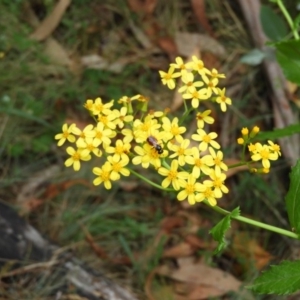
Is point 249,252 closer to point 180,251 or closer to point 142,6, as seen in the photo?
point 180,251

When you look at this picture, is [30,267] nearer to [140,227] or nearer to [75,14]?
[140,227]

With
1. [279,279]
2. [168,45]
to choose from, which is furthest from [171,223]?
[279,279]

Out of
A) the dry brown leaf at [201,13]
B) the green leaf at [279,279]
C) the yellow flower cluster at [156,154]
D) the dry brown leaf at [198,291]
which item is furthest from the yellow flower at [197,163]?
the dry brown leaf at [201,13]

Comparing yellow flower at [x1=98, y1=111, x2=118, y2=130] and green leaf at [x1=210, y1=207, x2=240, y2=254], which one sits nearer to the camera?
green leaf at [x1=210, y1=207, x2=240, y2=254]

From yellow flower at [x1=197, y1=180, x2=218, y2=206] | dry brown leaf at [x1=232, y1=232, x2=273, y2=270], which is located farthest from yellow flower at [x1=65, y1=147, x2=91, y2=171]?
dry brown leaf at [x1=232, y1=232, x2=273, y2=270]

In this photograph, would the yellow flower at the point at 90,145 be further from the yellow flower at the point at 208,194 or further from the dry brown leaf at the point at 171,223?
the dry brown leaf at the point at 171,223

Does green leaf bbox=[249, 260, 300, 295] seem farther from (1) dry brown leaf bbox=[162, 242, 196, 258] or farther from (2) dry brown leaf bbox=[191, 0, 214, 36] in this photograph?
(2) dry brown leaf bbox=[191, 0, 214, 36]
